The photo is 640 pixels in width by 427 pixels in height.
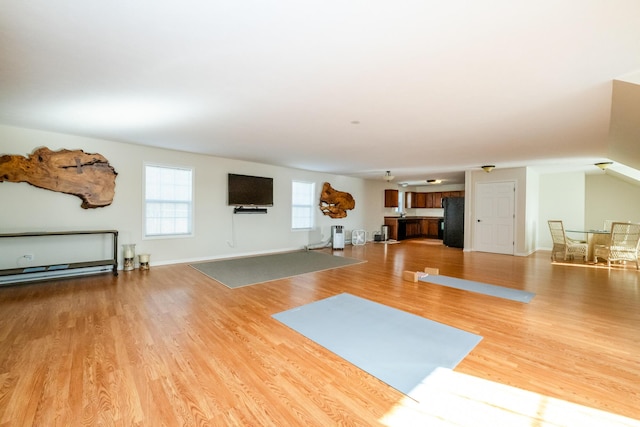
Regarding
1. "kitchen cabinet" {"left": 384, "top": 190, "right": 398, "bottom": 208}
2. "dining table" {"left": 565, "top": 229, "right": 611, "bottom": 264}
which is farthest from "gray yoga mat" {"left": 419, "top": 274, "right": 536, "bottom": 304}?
"kitchen cabinet" {"left": 384, "top": 190, "right": 398, "bottom": 208}

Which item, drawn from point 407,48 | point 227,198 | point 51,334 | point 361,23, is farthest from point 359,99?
point 227,198

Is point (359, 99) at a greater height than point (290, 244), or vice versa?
point (359, 99)

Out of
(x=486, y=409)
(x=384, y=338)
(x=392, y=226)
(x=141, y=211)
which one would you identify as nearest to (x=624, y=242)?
(x=392, y=226)

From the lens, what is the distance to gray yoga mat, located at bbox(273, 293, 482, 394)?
Result: 1999 mm

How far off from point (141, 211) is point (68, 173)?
1.21 meters

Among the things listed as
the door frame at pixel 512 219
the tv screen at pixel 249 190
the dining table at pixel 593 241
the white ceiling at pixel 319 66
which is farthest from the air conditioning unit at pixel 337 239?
the dining table at pixel 593 241

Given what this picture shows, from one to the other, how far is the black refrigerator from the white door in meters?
0.78

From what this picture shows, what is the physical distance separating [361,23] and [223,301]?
321 cm

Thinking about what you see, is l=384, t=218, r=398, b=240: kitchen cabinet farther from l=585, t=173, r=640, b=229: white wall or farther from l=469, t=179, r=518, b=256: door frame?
l=585, t=173, r=640, b=229: white wall

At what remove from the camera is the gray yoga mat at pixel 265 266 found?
444 centimetres

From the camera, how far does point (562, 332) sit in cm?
259

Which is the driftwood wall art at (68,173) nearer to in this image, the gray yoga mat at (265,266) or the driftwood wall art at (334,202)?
the gray yoga mat at (265,266)

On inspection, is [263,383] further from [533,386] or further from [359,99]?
[359,99]

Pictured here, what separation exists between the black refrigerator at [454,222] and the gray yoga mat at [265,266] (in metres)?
4.20
